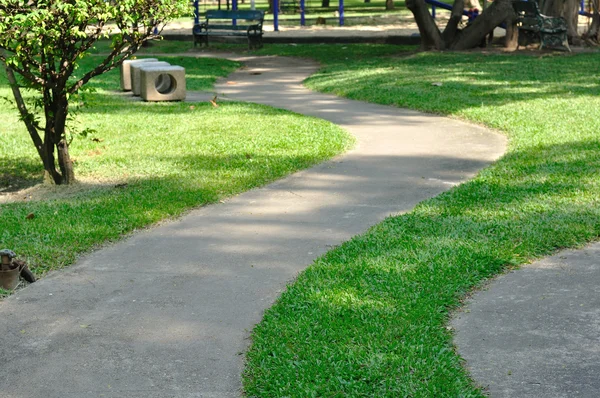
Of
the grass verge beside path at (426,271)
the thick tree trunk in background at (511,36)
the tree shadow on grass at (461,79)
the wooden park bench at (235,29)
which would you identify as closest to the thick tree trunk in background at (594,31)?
the thick tree trunk in background at (511,36)

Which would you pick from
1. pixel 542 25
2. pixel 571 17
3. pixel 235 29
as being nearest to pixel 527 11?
pixel 542 25

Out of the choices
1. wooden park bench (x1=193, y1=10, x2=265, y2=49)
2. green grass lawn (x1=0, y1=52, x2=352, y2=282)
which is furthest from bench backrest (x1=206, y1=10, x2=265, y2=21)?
green grass lawn (x1=0, y1=52, x2=352, y2=282)

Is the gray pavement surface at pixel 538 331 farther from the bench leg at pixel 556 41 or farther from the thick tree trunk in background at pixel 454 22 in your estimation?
the thick tree trunk in background at pixel 454 22

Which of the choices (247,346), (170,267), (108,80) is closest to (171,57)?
(108,80)

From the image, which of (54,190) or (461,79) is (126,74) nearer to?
(461,79)

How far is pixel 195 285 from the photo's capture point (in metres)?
5.64

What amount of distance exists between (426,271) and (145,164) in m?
4.58

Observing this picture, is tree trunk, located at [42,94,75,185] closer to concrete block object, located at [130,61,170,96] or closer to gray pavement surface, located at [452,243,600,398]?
gray pavement surface, located at [452,243,600,398]

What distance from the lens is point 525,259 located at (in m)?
5.99

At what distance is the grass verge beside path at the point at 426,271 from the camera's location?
428 centimetres

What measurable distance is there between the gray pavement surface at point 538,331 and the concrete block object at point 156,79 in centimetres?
946

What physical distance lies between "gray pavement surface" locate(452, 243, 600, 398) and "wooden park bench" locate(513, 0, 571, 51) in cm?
1555

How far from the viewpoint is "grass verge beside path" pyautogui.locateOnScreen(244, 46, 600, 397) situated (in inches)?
169

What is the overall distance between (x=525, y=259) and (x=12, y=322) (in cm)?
342
